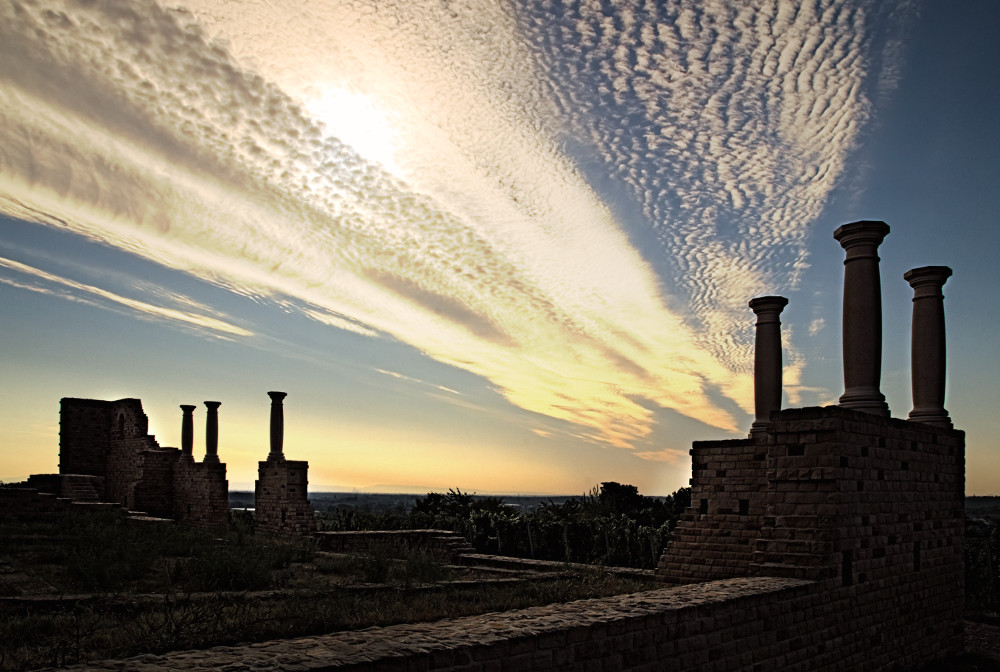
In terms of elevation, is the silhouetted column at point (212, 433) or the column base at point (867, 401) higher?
the column base at point (867, 401)

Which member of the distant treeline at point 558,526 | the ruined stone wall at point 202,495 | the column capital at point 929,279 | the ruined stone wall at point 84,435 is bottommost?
the distant treeline at point 558,526

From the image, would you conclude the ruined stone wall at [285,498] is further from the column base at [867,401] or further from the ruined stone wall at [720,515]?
the column base at [867,401]

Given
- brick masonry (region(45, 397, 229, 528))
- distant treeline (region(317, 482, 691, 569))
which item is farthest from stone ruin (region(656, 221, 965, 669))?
brick masonry (region(45, 397, 229, 528))

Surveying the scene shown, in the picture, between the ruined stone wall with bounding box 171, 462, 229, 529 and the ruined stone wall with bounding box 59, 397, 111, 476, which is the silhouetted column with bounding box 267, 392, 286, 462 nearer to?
the ruined stone wall with bounding box 171, 462, 229, 529

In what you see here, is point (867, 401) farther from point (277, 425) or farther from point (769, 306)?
point (277, 425)

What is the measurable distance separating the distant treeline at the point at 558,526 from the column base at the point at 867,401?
11.0 meters

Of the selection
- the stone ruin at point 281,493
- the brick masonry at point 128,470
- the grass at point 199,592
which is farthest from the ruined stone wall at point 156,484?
the grass at point 199,592

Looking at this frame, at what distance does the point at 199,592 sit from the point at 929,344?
11520 millimetres

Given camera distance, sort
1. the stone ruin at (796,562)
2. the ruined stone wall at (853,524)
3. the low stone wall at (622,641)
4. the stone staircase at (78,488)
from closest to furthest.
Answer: the low stone wall at (622,641), the stone ruin at (796,562), the ruined stone wall at (853,524), the stone staircase at (78,488)

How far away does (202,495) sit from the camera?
21.7 meters

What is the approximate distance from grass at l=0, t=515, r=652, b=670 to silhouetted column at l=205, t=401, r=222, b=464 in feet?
20.4

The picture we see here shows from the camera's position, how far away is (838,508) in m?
7.64

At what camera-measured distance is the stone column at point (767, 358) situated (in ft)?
37.1

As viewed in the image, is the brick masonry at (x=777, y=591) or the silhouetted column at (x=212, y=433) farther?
the silhouetted column at (x=212, y=433)
